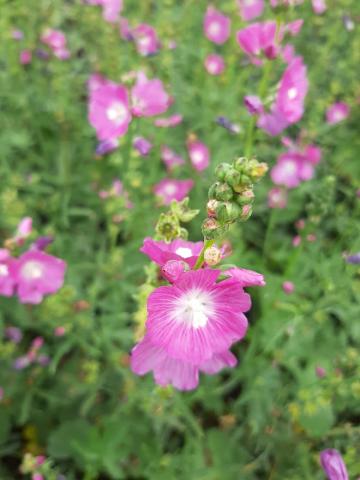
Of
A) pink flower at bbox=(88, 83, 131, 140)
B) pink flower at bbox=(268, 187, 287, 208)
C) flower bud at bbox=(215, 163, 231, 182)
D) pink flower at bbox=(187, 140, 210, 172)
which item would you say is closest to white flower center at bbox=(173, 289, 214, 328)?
flower bud at bbox=(215, 163, 231, 182)

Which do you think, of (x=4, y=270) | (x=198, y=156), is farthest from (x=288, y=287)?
(x=4, y=270)

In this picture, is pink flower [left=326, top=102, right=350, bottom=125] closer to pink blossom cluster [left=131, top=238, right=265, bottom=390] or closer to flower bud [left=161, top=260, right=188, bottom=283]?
pink blossom cluster [left=131, top=238, right=265, bottom=390]

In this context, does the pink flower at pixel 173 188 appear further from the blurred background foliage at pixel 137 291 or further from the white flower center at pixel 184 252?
the white flower center at pixel 184 252

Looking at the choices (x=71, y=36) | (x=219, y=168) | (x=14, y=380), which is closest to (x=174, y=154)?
(x=71, y=36)

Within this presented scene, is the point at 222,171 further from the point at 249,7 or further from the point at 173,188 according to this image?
the point at 249,7

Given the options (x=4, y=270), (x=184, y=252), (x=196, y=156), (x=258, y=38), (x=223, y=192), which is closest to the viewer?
(x=223, y=192)

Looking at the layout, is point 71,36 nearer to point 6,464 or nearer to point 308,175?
point 308,175

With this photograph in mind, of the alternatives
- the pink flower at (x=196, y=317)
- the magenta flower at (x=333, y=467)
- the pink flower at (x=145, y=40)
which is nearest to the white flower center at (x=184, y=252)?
the pink flower at (x=196, y=317)
